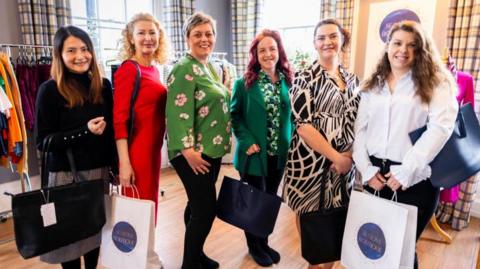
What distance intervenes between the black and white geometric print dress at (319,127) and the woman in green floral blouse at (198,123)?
371 millimetres

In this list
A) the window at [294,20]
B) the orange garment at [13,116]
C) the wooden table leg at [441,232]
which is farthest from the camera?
the window at [294,20]

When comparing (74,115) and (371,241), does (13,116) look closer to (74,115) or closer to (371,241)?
(74,115)

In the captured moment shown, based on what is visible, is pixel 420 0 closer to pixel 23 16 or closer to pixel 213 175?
pixel 213 175

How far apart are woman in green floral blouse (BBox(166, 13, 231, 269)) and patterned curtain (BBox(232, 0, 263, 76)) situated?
3034mm

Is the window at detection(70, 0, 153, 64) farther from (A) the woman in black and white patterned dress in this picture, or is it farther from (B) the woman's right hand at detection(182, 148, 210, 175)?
(A) the woman in black and white patterned dress

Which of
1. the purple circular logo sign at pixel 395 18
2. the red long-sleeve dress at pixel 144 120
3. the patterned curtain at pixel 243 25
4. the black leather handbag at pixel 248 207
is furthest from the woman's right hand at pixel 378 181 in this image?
the patterned curtain at pixel 243 25

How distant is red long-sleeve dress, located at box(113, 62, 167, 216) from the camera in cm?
150

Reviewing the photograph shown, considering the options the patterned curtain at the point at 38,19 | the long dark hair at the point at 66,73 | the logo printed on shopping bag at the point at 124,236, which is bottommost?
the logo printed on shopping bag at the point at 124,236

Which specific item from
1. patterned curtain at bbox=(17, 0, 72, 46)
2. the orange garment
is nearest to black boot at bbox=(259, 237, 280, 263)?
the orange garment

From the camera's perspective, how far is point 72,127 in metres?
1.44

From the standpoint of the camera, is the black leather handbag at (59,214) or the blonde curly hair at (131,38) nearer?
the black leather handbag at (59,214)

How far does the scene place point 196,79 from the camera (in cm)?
157

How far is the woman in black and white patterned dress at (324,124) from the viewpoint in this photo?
1509 millimetres

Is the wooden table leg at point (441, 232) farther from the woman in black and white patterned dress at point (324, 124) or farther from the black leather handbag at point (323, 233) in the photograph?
the black leather handbag at point (323, 233)
